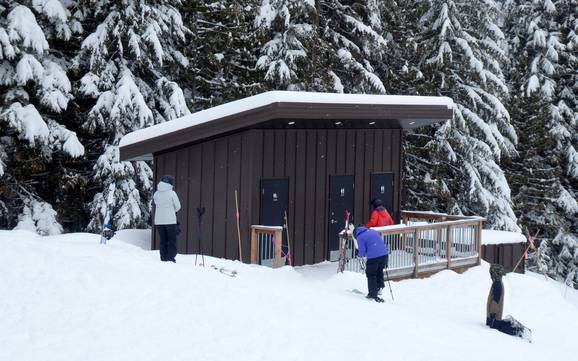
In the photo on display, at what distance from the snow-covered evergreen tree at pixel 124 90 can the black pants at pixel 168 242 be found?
654 cm

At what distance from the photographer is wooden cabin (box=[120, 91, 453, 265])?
14.3 metres

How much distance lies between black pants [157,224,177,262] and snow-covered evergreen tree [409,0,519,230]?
13.5 meters

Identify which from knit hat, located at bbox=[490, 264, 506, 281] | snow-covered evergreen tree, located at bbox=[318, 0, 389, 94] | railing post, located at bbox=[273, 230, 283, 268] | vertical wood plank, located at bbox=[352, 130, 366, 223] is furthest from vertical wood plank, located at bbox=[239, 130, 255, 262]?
snow-covered evergreen tree, located at bbox=[318, 0, 389, 94]

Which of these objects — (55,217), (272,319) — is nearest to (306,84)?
(55,217)

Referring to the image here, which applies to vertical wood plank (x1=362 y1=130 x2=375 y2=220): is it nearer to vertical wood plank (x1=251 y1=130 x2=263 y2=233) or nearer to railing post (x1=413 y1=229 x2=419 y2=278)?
railing post (x1=413 y1=229 x2=419 y2=278)

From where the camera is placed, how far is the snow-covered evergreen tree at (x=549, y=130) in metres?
28.1

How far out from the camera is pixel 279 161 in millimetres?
15383

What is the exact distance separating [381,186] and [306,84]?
6.19 metres

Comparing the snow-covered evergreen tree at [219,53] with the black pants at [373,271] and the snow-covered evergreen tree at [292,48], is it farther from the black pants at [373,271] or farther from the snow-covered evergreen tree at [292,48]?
the black pants at [373,271]

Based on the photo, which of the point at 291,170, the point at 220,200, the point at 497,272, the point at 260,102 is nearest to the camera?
the point at 497,272

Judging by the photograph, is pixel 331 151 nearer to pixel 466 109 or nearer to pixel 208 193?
pixel 208 193

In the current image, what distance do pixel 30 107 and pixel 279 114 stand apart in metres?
7.74

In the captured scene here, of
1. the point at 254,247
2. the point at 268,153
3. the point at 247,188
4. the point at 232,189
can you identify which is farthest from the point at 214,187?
the point at 254,247

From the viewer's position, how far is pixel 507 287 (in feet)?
49.3
